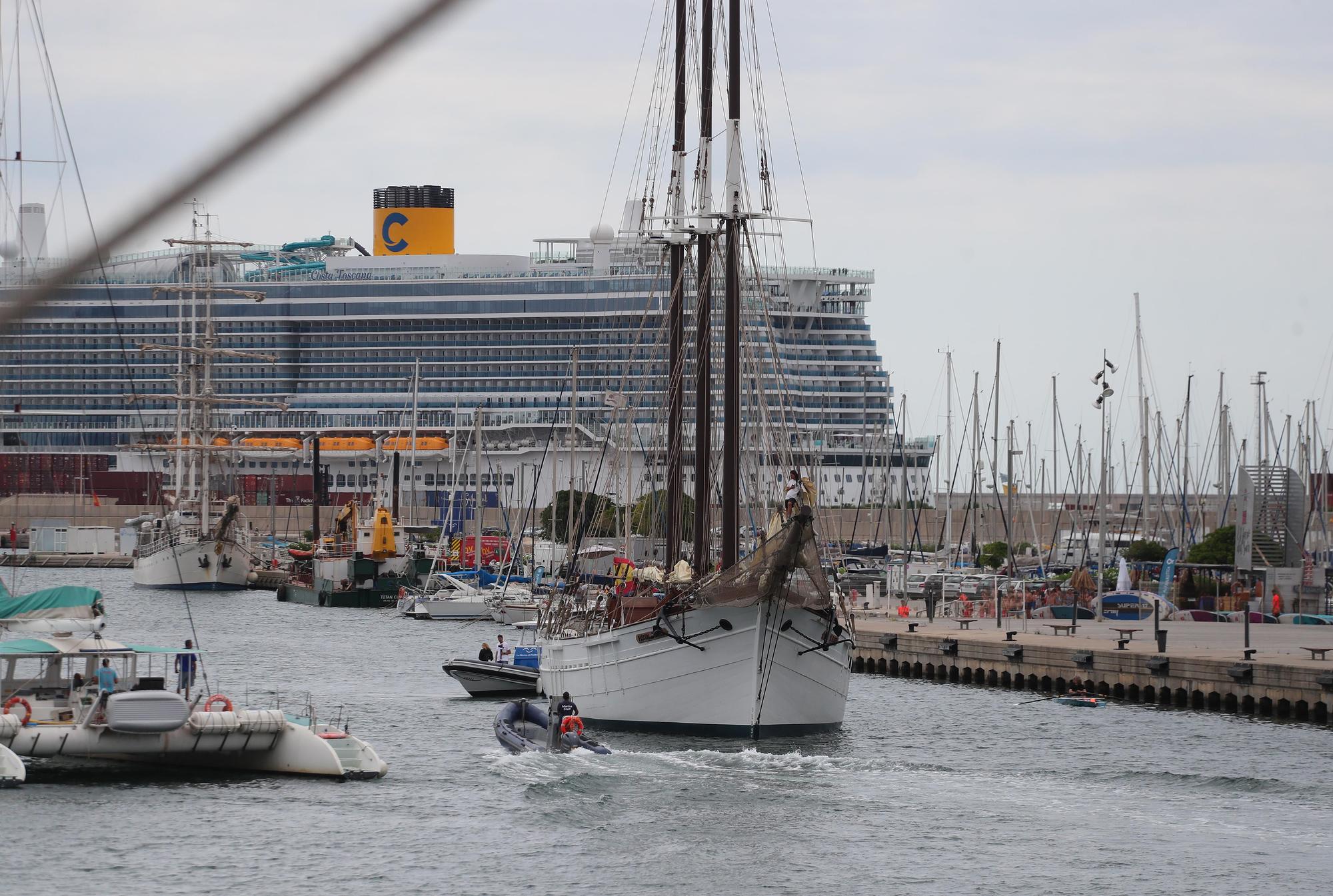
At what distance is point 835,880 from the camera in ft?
70.1

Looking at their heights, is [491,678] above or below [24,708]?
below

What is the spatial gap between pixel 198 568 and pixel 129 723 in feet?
249

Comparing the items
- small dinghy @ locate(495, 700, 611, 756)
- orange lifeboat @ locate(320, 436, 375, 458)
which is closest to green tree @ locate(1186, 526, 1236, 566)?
small dinghy @ locate(495, 700, 611, 756)

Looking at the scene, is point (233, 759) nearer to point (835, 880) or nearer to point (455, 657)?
point (835, 880)

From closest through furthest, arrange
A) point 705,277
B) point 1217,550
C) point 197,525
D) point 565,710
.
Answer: point 565,710 → point 705,277 → point 1217,550 → point 197,525

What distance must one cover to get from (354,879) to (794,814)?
6802 mm

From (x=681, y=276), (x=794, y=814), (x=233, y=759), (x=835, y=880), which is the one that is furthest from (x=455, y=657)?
(x=835, y=880)

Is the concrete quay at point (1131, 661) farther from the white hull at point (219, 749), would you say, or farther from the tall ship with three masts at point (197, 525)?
the tall ship with three masts at point (197, 525)

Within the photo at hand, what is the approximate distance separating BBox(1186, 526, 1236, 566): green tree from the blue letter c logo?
284ft

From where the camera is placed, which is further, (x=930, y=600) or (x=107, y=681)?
(x=930, y=600)

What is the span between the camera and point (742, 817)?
80.7 ft

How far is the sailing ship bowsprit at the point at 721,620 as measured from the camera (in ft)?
101

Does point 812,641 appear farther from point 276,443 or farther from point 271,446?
point 271,446

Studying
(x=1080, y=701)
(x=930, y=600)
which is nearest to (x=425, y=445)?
(x=930, y=600)
